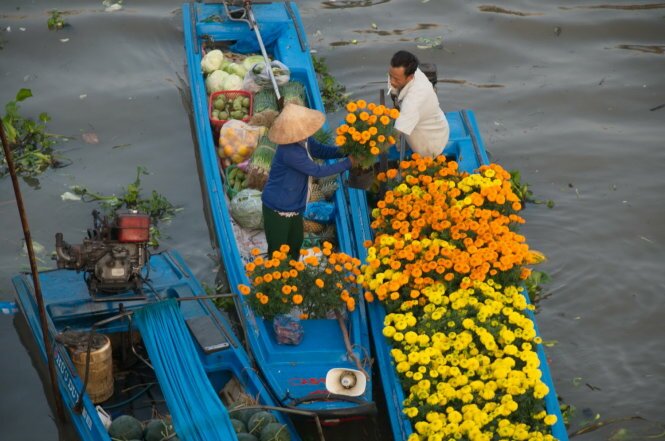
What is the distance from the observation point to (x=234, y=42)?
35.9 ft

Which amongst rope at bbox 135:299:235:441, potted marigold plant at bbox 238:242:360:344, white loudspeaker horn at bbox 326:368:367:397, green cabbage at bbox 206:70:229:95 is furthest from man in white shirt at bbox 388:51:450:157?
green cabbage at bbox 206:70:229:95

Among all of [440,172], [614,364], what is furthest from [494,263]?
[614,364]

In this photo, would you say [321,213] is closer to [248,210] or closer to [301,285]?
[248,210]

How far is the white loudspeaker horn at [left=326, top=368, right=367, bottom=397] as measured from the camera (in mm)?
6172

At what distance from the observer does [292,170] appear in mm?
6977

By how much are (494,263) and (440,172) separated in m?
1.10

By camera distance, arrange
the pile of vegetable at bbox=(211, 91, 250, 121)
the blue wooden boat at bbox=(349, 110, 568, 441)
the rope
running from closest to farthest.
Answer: the rope < the blue wooden boat at bbox=(349, 110, 568, 441) < the pile of vegetable at bbox=(211, 91, 250, 121)

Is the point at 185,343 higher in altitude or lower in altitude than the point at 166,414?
higher

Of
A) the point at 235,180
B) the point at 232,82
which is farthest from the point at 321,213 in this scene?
the point at 232,82

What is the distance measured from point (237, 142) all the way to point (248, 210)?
98cm

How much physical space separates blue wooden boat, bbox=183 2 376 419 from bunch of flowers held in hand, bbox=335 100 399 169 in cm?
86

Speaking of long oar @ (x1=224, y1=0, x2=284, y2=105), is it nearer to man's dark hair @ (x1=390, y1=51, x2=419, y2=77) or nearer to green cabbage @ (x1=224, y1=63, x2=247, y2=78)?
green cabbage @ (x1=224, y1=63, x2=247, y2=78)

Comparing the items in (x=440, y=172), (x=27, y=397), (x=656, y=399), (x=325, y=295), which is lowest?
(x=656, y=399)

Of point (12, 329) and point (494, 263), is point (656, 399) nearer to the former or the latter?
point (494, 263)
